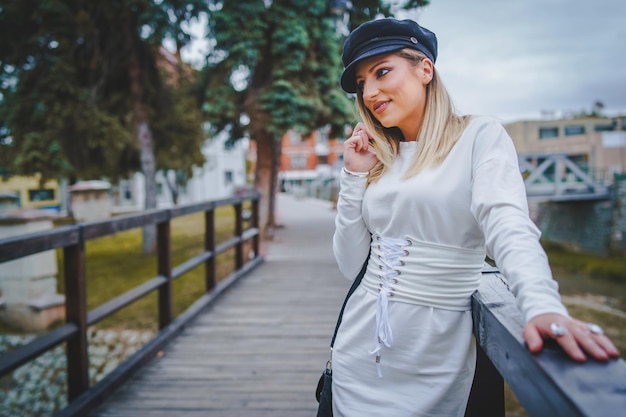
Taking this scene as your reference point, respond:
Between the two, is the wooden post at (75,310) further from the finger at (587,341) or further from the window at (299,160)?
the window at (299,160)

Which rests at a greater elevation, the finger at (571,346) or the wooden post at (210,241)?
the finger at (571,346)

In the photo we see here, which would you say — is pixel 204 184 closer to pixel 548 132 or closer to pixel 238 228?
A: pixel 238 228

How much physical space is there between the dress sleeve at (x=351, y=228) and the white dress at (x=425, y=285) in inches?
1.7

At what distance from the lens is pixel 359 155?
4.78 feet

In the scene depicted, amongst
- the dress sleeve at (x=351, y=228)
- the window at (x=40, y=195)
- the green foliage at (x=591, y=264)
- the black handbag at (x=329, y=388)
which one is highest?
A: the dress sleeve at (x=351, y=228)

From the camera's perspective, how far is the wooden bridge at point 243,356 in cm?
81

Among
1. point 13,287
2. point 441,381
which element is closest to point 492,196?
point 441,381

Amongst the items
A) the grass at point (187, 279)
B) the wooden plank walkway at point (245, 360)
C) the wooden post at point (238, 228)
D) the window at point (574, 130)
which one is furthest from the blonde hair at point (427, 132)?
the window at point (574, 130)

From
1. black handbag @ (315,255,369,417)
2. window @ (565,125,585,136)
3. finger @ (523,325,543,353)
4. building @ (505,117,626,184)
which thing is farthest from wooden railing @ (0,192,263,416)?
window @ (565,125,585,136)

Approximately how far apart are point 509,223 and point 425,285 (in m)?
0.34

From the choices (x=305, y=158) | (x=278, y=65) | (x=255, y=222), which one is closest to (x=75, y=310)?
(x=255, y=222)

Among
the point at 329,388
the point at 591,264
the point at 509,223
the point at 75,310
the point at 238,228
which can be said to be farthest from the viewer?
the point at 591,264

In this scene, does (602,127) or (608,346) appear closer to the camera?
(608,346)

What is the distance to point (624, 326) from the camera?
854 centimetres
